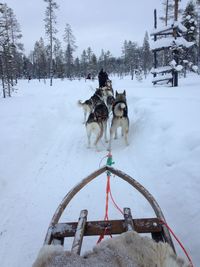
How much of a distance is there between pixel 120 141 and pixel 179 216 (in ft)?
14.4

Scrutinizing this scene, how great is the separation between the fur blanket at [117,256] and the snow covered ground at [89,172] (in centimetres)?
149

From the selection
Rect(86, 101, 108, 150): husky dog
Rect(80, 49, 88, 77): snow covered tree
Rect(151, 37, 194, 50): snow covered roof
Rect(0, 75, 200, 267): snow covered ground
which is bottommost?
Rect(0, 75, 200, 267): snow covered ground

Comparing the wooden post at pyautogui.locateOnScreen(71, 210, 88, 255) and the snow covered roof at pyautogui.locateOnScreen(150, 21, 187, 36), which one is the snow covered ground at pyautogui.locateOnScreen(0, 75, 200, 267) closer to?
the wooden post at pyautogui.locateOnScreen(71, 210, 88, 255)

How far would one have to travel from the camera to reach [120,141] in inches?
315

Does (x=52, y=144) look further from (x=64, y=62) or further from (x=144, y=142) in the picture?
(x=64, y=62)

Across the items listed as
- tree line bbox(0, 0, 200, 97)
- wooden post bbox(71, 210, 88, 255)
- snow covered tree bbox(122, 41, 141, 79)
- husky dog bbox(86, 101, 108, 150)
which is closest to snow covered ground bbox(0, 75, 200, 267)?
husky dog bbox(86, 101, 108, 150)

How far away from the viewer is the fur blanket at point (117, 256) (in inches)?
68.0

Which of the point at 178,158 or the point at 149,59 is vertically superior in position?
the point at 149,59

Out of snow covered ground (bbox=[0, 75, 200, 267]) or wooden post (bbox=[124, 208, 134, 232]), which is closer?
wooden post (bbox=[124, 208, 134, 232])

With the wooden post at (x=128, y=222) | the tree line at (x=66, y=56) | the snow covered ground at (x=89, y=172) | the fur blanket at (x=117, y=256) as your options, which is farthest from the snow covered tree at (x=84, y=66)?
the fur blanket at (x=117, y=256)

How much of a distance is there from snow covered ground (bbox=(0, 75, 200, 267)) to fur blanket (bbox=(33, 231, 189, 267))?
1491 mm

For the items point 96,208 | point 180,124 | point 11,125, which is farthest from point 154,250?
point 11,125

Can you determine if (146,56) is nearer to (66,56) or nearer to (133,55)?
(133,55)

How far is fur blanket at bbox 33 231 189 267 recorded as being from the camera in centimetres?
173
